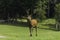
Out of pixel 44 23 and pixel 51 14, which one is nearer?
pixel 44 23

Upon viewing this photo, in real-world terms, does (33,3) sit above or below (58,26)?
above

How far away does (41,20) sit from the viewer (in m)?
69.6

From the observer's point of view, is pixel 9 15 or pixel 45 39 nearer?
pixel 45 39

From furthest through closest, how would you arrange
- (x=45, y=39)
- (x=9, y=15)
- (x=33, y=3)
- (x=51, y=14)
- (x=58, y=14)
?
(x=51, y=14)
(x=9, y=15)
(x=33, y=3)
(x=58, y=14)
(x=45, y=39)

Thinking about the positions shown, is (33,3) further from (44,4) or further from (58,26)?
(58,26)

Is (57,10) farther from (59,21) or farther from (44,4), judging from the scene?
(44,4)

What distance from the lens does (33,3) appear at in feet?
228

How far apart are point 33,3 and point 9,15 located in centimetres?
965

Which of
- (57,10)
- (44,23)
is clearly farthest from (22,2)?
(57,10)

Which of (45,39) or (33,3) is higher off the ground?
(33,3)

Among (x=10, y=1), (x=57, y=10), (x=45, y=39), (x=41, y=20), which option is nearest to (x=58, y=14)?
(x=57, y=10)

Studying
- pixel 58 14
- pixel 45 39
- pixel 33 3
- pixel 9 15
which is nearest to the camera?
pixel 45 39

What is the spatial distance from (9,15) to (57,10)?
20.9 metres

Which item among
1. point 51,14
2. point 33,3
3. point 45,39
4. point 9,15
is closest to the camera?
point 45,39
